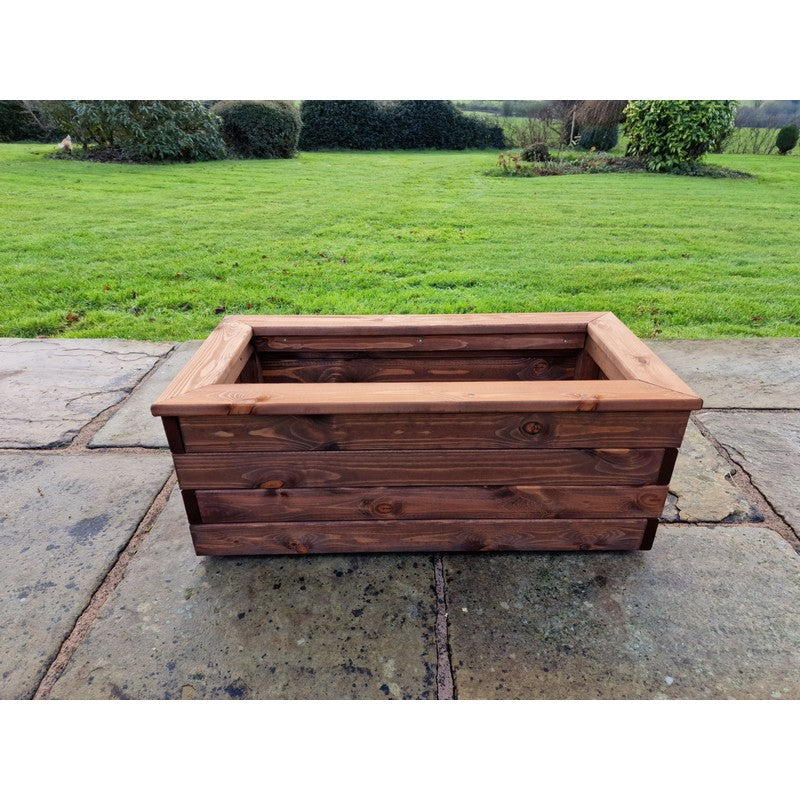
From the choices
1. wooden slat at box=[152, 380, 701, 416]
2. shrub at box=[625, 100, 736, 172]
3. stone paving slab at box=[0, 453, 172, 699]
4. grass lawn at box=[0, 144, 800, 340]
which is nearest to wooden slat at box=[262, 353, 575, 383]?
wooden slat at box=[152, 380, 701, 416]

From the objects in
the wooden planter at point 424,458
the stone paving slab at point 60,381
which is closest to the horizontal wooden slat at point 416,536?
the wooden planter at point 424,458

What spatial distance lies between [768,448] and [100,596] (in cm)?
264

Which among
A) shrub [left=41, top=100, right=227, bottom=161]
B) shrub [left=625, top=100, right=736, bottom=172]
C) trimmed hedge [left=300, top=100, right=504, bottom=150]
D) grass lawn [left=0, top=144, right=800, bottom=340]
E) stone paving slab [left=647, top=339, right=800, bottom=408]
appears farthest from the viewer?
trimmed hedge [left=300, top=100, right=504, bottom=150]

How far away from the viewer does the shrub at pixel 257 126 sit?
12.2 meters

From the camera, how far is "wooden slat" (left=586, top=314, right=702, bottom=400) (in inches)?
65.8

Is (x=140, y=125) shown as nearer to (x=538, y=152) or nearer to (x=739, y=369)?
(x=538, y=152)

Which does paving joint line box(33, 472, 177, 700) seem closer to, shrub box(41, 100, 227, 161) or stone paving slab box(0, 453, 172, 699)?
stone paving slab box(0, 453, 172, 699)

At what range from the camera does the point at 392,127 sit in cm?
1636

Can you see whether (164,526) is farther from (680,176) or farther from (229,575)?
(680,176)

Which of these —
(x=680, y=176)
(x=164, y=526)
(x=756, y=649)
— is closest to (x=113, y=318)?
(x=164, y=526)

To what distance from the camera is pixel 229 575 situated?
5.82 ft

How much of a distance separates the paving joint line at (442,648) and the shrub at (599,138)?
47.0 ft

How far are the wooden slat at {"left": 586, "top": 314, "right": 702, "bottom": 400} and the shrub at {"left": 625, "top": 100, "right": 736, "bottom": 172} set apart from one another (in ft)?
32.4

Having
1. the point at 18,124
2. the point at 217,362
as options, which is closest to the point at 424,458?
the point at 217,362
